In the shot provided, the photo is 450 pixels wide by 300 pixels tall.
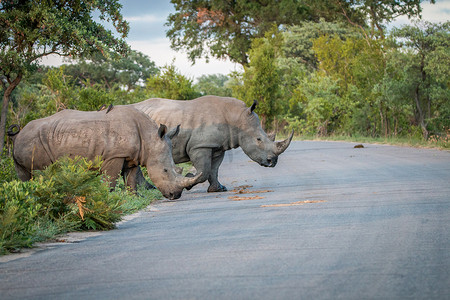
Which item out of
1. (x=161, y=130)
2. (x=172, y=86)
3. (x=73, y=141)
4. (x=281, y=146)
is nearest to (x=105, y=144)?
(x=73, y=141)

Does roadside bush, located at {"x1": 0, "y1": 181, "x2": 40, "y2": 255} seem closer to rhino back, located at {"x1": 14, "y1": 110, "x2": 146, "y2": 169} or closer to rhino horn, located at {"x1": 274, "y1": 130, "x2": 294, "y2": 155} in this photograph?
rhino back, located at {"x1": 14, "y1": 110, "x2": 146, "y2": 169}

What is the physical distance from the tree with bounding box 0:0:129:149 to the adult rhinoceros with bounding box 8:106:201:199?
2.64 metres

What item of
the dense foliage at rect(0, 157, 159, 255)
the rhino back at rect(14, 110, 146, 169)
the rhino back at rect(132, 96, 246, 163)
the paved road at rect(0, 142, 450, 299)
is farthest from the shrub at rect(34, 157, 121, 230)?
the rhino back at rect(132, 96, 246, 163)

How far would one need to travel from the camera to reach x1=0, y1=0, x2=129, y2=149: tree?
13.9 meters

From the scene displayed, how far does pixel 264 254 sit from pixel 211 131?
7606mm

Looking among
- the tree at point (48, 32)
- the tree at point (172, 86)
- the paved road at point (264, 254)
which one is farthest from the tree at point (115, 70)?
the paved road at point (264, 254)

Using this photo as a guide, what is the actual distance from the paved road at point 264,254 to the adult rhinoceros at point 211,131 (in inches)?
89.4

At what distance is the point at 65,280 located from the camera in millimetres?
5070

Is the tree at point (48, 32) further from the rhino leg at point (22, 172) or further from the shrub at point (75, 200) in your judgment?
the shrub at point (75, 200)

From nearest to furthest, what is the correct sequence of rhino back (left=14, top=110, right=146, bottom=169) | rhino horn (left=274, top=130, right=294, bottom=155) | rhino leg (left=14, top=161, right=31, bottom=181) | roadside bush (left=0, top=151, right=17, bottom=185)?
rhino back (left=14, top=110, right=146, bottom=169) → rhino leg (left=14, top=161, right=31, bottom=181) → roadside bush (left=0, top=151, right=17, bottom=185) → rhino horn (left=274, top=130, right=294, bottom=155)

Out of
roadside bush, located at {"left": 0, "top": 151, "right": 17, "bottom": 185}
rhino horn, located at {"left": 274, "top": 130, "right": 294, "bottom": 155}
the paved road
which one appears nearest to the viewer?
the paved road

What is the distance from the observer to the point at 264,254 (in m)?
→ 5.73

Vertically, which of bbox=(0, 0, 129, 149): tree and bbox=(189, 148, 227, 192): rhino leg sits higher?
bbox=(0, 0, 129, 149): tree

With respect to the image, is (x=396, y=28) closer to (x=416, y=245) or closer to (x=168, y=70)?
(x=168, y=70)
